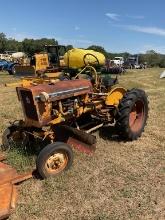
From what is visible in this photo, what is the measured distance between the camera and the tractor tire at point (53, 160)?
18.1 feet

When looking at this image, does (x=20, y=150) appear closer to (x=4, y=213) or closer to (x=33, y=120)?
(x=33, y=120)

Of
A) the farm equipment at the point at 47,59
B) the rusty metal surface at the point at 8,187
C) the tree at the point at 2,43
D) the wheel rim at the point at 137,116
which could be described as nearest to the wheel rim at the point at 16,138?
the rusty metal surface at the point at 8,187

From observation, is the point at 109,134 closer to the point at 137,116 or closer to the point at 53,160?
the point at 137,116

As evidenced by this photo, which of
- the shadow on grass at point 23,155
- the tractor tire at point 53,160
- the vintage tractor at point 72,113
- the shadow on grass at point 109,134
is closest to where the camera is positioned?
the tractor tire at point 53,160

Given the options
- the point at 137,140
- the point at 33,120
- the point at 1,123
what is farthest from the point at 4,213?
the point at 1,123

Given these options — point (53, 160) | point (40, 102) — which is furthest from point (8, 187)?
point (40, 102)

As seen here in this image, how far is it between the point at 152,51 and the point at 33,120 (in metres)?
88.5

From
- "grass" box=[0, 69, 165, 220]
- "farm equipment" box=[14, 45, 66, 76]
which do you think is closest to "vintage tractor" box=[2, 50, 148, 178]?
"grass" box=[0, 69, 165, 220]

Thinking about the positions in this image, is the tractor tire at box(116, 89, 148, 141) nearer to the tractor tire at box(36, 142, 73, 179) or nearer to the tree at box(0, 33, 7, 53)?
the tractor tire at box(36, 142, 73, 179)

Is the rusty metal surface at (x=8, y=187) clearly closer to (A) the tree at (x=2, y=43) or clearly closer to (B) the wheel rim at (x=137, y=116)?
(B) the wheel rim at (x=137, y=116)

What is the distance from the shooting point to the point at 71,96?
656 cm

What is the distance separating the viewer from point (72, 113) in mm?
6668

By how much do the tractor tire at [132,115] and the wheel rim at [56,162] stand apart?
1.67 metres

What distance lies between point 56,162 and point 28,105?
113 centimetres
